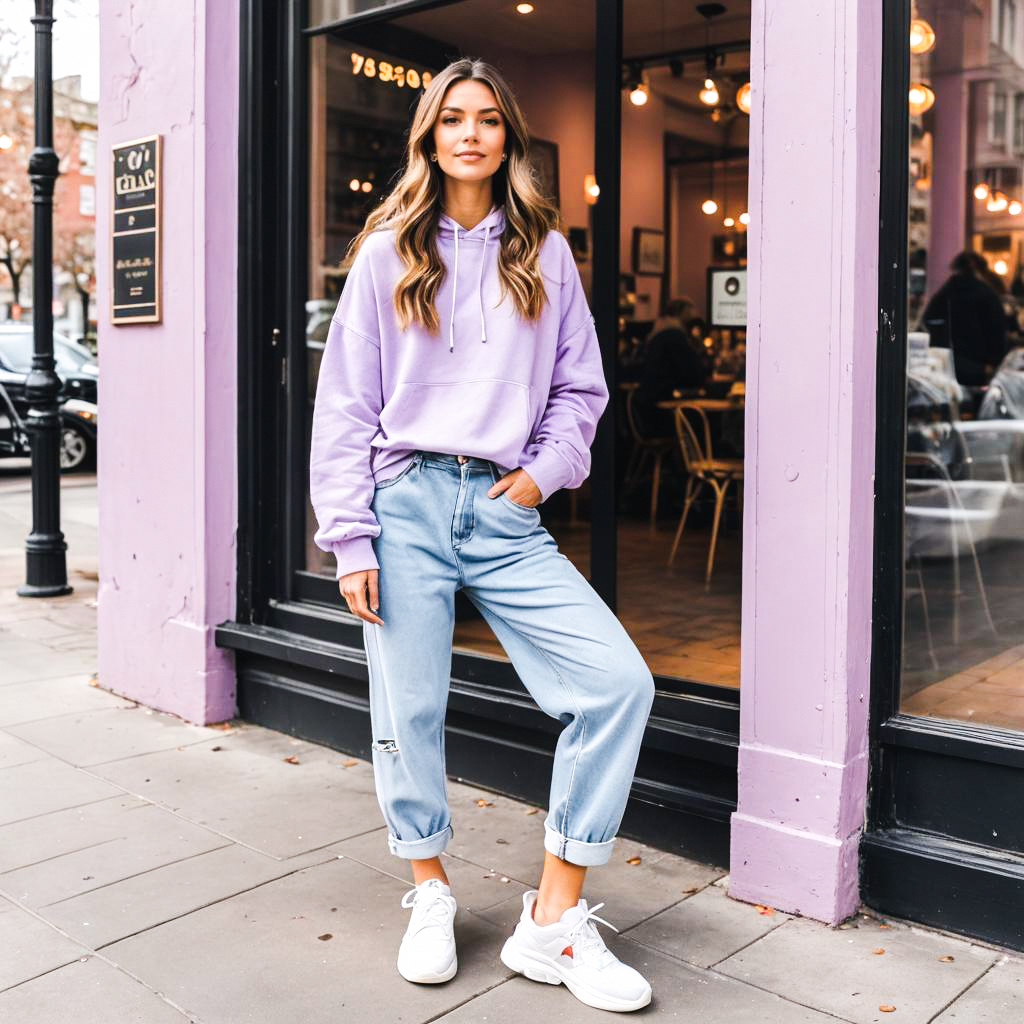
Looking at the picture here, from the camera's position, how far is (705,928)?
3115 millimetres

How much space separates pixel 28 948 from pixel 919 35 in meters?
3.30

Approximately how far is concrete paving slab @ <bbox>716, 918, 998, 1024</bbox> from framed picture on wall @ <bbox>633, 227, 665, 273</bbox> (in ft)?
33.3

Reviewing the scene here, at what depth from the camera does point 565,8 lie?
28.6ft

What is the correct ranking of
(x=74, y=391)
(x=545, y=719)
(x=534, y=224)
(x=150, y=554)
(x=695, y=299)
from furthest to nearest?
(x=74, y=391), (x=695, y=299), (x=150, y=554), (x=545, y=719), (x=534, y=224)

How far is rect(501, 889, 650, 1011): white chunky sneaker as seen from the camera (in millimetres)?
2686

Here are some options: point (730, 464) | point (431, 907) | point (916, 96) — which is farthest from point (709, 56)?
point (431, 907)

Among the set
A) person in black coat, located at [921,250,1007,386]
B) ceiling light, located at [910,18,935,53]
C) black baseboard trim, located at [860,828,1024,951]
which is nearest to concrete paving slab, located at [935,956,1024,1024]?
black baseboard trim, located at [860,828,1024,951]

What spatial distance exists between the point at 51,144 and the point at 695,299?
7470mm

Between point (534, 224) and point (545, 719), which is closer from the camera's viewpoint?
point (534, 224)

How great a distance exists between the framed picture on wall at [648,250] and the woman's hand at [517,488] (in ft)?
33.2

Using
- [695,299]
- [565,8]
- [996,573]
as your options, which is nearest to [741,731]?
[996,573]

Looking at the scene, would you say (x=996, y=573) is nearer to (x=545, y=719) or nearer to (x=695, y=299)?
(x=545, y=719)

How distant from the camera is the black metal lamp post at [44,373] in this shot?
23.1ft

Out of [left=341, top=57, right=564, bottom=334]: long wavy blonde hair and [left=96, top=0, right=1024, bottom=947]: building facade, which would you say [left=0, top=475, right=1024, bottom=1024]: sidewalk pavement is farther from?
[left=341, top=57, right=564, bottom=334]: long wavy blonde hair
